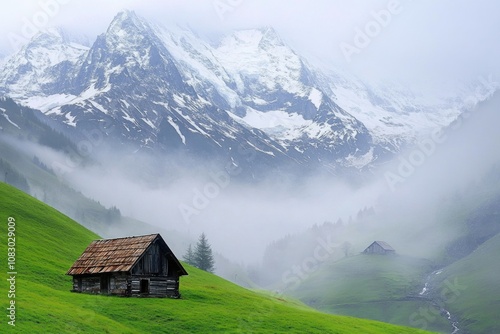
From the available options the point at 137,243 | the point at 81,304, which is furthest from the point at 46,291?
the point at 137,243

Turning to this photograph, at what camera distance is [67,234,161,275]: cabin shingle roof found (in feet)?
234

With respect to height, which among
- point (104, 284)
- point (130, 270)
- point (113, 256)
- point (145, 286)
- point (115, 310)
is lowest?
point (115, 310)

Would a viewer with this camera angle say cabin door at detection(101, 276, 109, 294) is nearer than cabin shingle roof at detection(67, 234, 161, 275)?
No

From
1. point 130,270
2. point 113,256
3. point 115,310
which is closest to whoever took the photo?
point 115,310

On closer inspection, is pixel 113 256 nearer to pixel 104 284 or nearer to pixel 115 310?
pixel 104 284

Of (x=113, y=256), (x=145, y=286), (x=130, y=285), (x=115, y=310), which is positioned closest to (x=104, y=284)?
(x=113, y=256)

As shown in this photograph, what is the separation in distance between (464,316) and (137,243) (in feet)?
485

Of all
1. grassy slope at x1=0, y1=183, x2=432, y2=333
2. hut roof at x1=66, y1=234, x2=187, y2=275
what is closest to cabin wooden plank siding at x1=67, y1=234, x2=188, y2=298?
hut roof at x1=66, y1=234, x2=187, y2=275

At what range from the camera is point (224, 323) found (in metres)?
63.8

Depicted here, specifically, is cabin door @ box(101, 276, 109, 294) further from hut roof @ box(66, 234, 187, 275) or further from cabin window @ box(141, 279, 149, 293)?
cabin window @ box(141, 279, 149, 293)

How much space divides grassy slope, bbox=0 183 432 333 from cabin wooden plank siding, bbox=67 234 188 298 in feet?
8.51

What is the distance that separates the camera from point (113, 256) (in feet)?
243

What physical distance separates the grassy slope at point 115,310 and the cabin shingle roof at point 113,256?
3664 millimetres

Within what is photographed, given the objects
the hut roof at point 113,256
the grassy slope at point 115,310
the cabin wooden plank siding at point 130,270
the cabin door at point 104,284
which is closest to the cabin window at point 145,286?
the cabin wooden plank siding at point 130,270
